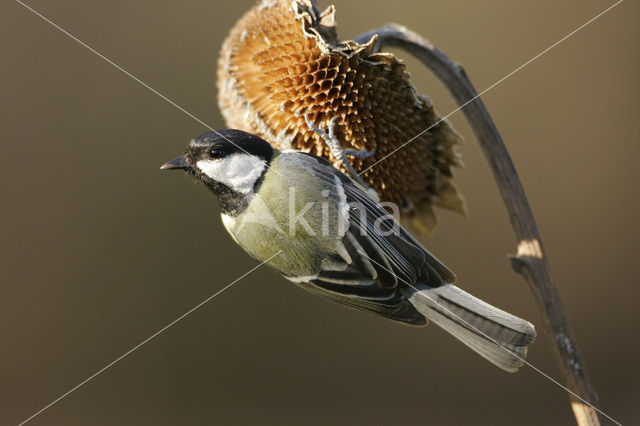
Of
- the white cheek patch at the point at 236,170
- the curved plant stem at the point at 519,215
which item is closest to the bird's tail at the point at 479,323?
the curved plant stem at the point at 519,215

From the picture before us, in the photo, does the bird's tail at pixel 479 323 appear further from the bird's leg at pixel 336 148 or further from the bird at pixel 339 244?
the bird's leg at pixel 336 148

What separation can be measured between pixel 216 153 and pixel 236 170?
75mm

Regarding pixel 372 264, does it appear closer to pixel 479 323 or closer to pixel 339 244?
pixel 339 244

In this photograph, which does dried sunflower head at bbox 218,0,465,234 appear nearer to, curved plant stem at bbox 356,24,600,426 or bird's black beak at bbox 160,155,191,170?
curved plant stem at bbox 356,24,600,426

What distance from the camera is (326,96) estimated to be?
1526 mm

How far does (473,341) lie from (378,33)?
32.6 inches

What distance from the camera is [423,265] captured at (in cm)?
150

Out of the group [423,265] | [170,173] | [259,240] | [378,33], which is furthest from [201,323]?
[378,33]

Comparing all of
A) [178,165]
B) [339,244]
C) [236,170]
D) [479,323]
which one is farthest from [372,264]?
[178,165]

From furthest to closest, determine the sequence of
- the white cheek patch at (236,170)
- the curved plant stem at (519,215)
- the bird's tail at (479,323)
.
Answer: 1. the white cheek patch at (236,170)
2. the bird's tail at (479,323)
3. the curved plant stem at (519,215)

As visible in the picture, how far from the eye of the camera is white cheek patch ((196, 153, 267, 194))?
1.54 metres

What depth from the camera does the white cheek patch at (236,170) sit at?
5.04ft

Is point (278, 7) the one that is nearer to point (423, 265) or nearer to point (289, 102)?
point (289, 102)

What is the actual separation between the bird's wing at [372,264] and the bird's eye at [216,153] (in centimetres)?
25
